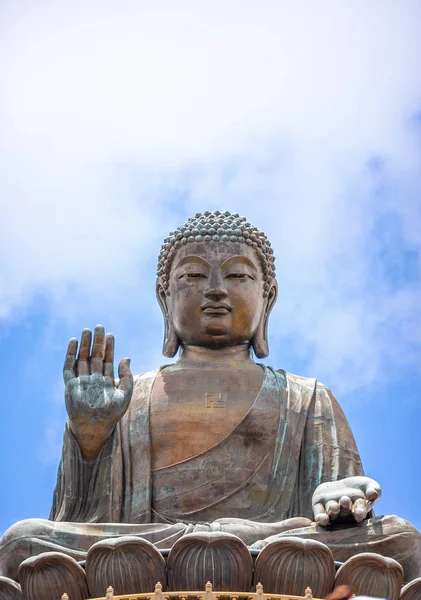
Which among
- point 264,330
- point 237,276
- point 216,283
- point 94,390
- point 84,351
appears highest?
point 237,276

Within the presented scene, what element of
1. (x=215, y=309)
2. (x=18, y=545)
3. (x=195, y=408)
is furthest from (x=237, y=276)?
(x=18, y=545)

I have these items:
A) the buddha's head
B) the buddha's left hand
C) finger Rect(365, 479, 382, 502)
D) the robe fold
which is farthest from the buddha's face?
finger Rect(365, 479, 382, 502)

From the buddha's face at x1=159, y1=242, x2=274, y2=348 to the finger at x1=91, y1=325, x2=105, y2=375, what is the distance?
1.60 meters

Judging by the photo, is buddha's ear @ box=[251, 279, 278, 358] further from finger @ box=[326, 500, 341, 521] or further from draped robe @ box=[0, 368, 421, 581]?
finger @ box=[326, 500, 341, 521]

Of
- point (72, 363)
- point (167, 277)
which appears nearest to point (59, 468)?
point (72, 363)

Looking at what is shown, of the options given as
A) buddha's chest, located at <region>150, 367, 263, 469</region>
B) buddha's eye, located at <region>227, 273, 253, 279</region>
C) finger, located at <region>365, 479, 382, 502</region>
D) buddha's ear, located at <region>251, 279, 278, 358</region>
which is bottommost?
finger, located at <region>365, 479, 382, 502</region>

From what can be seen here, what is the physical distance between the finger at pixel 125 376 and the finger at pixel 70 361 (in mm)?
491

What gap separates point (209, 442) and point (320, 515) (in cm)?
230

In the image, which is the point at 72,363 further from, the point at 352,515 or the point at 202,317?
the point at 352,515

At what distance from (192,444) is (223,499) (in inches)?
32.1

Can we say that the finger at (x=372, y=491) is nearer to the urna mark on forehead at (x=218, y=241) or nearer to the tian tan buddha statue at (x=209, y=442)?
the tian tan buddha statue at (x=209, y=442)

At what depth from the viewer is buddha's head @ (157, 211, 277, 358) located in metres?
24.7

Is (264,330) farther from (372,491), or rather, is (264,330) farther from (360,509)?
(360,509)

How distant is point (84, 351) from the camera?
76.7ft
